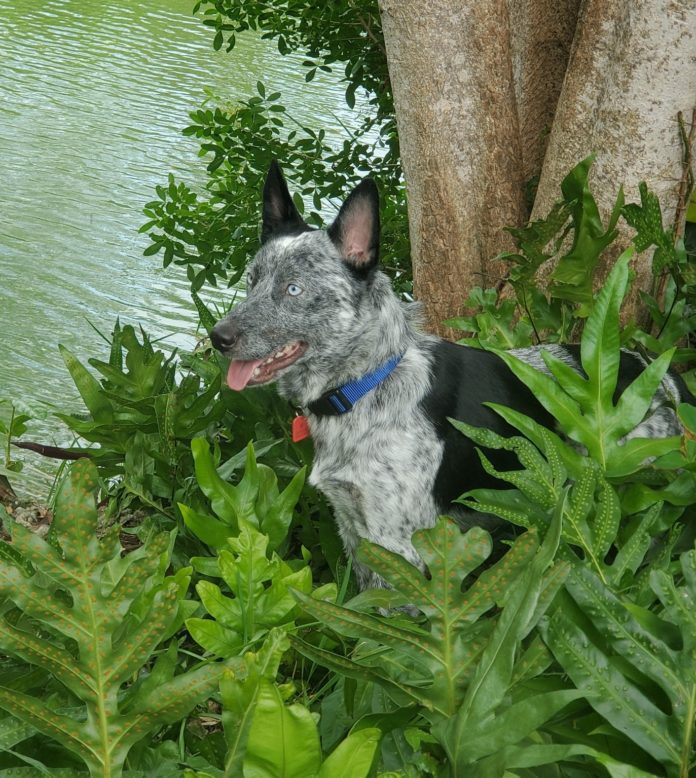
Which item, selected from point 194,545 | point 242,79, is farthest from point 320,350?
point 242,79

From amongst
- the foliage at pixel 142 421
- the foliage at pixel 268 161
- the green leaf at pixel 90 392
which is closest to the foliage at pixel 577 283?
the foliage at pixel 142 421

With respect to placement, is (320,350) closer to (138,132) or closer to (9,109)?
(138,132)

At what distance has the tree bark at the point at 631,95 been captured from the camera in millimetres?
3705

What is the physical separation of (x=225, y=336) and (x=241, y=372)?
0.15 meters

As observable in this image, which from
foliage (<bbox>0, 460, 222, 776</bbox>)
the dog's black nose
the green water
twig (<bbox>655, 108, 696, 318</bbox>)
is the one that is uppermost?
twig (<bbox>655, 108, 696, 318</bbox>)

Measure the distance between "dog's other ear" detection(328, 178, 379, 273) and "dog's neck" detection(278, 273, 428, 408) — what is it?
11cm

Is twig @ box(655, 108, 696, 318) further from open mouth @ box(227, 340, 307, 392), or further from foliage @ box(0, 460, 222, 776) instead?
foliage @ box(0, 460, 222, 776)

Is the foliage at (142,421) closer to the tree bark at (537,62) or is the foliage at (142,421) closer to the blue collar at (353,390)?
the blue collar at (353,390)

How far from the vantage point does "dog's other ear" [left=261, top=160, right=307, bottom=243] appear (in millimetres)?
3791

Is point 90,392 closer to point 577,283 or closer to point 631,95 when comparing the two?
point 577,283

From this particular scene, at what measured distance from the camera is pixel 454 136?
13.7ft

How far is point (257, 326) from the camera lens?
11.4 feet

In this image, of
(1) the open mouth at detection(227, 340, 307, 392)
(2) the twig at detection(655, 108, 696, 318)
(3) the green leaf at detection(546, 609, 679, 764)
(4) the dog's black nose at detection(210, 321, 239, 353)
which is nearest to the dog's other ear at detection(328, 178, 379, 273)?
(1) the open mouth at detection(227, 340, 307, 392)

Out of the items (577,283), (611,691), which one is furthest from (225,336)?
(611,691)
